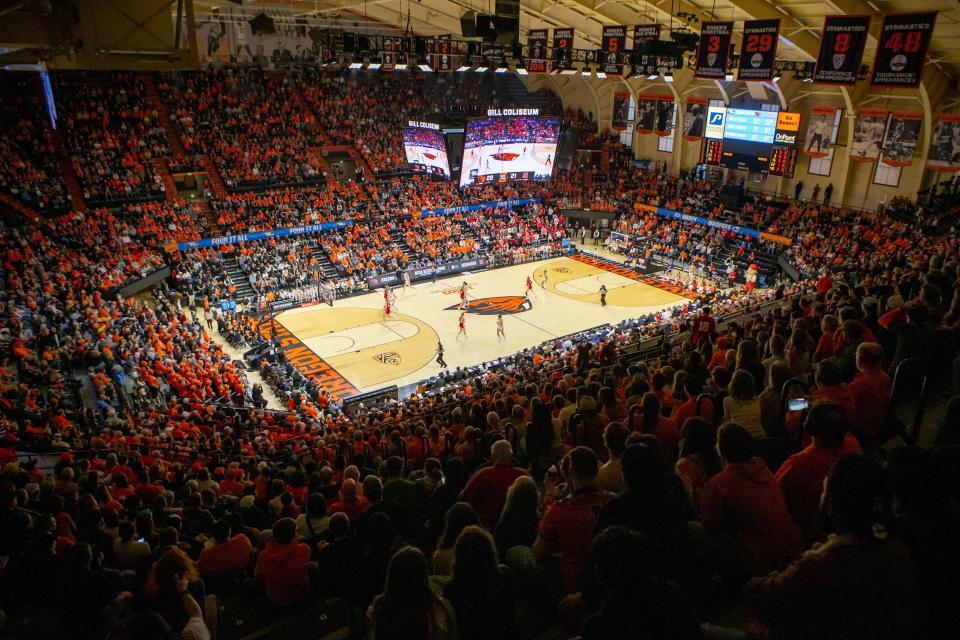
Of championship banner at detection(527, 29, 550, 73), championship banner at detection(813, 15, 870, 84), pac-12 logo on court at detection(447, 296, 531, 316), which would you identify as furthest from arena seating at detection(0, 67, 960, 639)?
championship banner at detection(527, 29, 550, 73)

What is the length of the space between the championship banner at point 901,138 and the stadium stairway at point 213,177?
35.6 m

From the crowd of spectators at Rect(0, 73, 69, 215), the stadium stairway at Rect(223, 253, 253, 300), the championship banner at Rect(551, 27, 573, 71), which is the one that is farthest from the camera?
the stadium stairway at Rect(223, 253, 253, 300)

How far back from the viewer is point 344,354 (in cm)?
2559

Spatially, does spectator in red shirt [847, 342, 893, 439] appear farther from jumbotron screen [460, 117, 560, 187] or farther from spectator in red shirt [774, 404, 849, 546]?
jumbotron screen [460, 117, 560, 187]

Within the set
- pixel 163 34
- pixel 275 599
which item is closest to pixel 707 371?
pixel 275 599

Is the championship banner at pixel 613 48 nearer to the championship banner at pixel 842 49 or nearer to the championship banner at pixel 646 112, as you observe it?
the championship banner at pixel 842 49

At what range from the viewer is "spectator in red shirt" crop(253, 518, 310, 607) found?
489 centimetres

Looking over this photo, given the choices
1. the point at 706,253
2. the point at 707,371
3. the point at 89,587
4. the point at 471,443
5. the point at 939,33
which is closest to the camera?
the point at 89,587

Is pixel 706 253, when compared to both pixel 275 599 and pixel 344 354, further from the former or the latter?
pixel 275 599

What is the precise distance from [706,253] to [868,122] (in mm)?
10279

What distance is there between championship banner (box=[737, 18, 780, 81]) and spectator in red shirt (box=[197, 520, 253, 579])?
2134 centimetres

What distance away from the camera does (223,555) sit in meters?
5.71

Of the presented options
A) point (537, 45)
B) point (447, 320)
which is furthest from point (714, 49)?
point (447, 320)

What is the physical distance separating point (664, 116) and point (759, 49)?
22.6 meters
